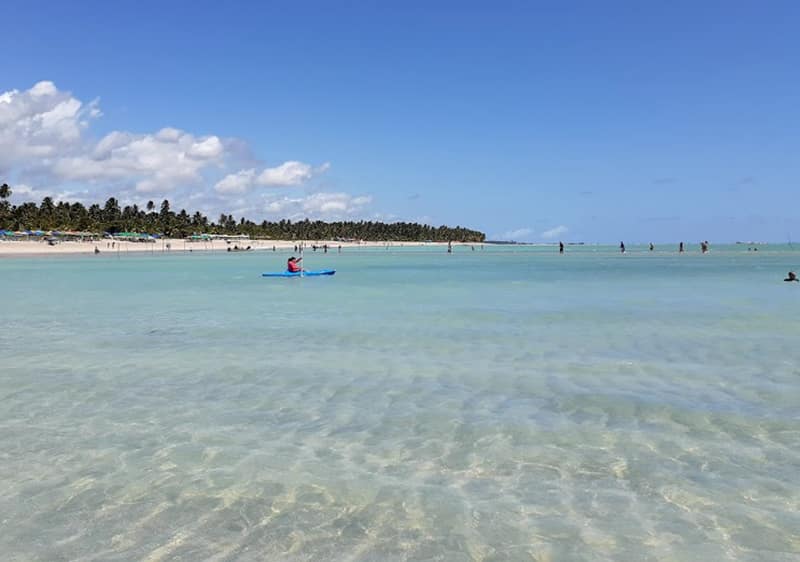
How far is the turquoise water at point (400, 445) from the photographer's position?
5.49m

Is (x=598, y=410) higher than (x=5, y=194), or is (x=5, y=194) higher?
(x=5, y=194)

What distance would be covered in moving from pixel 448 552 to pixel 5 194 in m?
164

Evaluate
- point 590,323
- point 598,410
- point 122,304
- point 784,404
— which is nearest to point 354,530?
point 598,410

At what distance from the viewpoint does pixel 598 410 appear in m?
9.55

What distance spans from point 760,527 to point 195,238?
18455 centimetres

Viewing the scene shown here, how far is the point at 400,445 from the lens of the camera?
313 inches

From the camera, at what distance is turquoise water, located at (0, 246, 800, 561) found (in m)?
5.49

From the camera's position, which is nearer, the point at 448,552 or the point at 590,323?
the point at 448,552

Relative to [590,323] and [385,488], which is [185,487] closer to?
[385,488]

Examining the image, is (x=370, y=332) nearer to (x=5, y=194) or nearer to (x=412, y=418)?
(x=412, y=418)

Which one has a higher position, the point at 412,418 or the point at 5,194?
the point at 5,194

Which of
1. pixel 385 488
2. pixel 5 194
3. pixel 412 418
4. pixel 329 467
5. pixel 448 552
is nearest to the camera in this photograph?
pixel 448 552

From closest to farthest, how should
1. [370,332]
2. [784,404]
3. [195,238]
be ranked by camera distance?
[784,404] < [370,332] < [195,238]

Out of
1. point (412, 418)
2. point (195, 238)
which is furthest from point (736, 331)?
point (195, 238)
